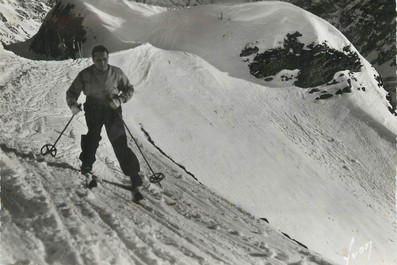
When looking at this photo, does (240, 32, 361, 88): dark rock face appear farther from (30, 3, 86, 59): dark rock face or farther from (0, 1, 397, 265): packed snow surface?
(30, 3, 86, 59): dark rock face

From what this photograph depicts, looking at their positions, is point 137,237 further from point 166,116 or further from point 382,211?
point 382,211

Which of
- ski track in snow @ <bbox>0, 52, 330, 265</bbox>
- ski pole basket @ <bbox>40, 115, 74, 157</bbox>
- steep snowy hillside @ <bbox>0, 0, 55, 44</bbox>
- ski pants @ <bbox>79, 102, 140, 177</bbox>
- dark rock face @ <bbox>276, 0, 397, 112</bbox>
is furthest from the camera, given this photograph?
dark rock face @ <bbox>276, 0, 397, 112</bbox>

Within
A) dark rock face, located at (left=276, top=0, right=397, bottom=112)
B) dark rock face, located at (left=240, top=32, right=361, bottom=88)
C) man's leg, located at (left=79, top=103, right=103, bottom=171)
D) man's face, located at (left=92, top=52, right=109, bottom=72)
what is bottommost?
man's leg, located at (left=79, top=103, right=103, bottom=171)

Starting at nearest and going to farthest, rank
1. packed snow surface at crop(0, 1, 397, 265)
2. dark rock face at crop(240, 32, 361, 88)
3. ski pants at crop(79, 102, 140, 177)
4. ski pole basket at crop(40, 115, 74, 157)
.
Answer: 1. packed snow surface at crop(0, 1, 397, 265)
2. ski pants at crop(79, 102, 140, 177)
3. ski pole basket at crop(40, 115, 74, 157)
4. dark rock face at crop(240, 32, 361, 88)

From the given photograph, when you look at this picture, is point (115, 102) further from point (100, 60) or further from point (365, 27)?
point (365, 27)

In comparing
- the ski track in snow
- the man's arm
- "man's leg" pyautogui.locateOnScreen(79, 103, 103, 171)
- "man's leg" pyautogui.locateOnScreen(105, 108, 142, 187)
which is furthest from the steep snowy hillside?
"man's leg" pyautogui.locateOnScreen(105, 108, 142, 187)

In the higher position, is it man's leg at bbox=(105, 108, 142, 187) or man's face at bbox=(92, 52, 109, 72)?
man's face at bbox=(92, 52, 109, 72)
